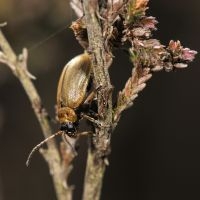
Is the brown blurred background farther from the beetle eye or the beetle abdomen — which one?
the beetle abdomen

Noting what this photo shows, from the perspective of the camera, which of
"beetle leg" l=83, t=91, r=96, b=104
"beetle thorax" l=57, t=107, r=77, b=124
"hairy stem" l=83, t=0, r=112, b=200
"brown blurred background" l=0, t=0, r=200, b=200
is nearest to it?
"hairy stem" l=83, t=0, r=112, b=200

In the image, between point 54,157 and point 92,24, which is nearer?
point 92,24

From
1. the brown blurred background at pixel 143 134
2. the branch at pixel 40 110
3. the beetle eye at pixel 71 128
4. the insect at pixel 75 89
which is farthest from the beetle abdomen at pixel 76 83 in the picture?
the brown blurred background at pixel 143 134

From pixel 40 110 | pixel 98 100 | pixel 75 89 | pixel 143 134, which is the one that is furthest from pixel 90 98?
pixel 143 134

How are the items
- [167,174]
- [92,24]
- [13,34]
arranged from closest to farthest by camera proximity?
[92,24], [13,34], [167,174]

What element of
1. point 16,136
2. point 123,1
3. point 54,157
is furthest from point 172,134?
point 123,1

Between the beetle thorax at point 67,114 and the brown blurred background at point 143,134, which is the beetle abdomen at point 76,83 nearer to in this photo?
the beetle thorax at point 67,114

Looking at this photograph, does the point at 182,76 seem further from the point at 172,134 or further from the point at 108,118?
the point at 108,118

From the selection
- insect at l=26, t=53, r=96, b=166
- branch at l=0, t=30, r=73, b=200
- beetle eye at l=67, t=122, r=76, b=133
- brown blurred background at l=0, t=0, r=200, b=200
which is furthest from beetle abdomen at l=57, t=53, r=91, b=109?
brown blurred background at l=0, t=0, r=200, b=200
